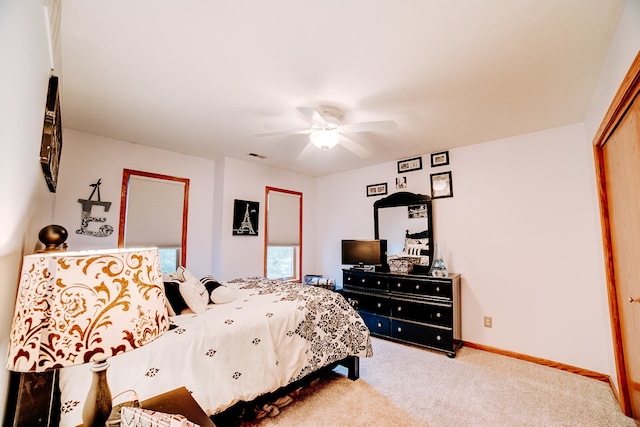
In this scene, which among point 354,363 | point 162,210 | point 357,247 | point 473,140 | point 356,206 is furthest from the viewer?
point 356,206

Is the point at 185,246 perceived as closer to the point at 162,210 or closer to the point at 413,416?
the point at 162,210

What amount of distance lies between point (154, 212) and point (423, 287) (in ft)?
11.8

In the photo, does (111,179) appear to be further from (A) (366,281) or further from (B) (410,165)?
(B) (410,165)

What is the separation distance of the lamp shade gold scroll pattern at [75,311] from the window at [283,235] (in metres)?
3.81

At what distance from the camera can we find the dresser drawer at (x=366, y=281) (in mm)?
3832

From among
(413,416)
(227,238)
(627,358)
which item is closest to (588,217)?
(627,358)

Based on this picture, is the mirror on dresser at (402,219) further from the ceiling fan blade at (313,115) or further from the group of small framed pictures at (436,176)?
the ceiling fan blade at (313,115)

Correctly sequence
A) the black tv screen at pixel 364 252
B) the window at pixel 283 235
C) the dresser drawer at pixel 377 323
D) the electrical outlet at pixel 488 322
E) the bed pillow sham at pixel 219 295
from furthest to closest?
1. the window at pixel 283 235
2. the black tv screen at pixel 364 252
3. the dresser drawer at pixel 377 323
4. the electrical outlet at pixel 488 322
5. the bed pillow sham at pixel 219 295

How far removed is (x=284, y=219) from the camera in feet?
16.2

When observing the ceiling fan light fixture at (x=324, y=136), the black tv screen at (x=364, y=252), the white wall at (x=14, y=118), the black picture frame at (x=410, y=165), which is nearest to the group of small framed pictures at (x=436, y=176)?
the black picture frame at (x=410, y=165)

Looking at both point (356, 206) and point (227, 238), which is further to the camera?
point (356, 206)

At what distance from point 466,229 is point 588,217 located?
3.83ft

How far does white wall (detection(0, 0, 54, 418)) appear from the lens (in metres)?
0.66

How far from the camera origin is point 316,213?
18.0 ft
